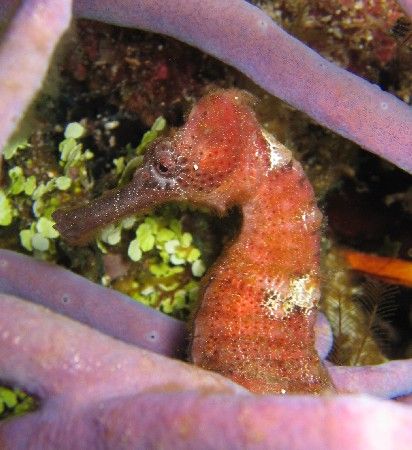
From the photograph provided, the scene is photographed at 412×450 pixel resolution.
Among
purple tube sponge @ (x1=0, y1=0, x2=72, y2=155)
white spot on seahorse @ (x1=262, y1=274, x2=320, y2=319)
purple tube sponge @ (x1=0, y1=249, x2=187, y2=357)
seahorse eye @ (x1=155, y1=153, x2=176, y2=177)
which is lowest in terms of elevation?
purple tube sponge @ (x1=0, y1=249, x2=187, y2=357)

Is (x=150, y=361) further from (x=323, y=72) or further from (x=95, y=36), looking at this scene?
(x=95, y=36)

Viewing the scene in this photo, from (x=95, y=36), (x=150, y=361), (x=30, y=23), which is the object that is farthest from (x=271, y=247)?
(x=95, y=36)

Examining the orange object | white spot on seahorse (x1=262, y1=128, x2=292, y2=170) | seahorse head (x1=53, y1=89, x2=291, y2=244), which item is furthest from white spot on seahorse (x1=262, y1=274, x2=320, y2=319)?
the orange object

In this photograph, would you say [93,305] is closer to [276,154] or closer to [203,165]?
[203,165]

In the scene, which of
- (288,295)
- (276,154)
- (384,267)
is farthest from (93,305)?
(384,267)

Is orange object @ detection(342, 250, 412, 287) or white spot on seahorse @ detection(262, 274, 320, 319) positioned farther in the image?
orange object @ detection(342, 250, 412, 287)

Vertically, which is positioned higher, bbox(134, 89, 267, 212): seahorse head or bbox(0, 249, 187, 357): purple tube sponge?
bbox(134, 89, 267, 212): seahorse head

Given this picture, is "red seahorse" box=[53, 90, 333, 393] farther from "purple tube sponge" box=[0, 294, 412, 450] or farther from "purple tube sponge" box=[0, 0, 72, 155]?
"purple tube sponge" box=[0, 0, 72, 155]
